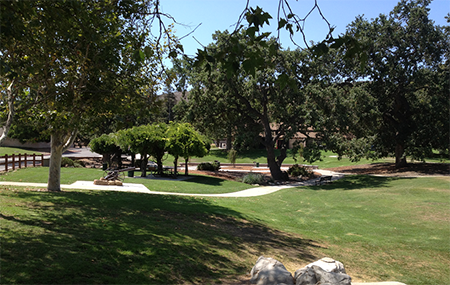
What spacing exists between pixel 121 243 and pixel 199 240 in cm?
207

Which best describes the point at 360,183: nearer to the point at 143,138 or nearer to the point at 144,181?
the point at 144,181

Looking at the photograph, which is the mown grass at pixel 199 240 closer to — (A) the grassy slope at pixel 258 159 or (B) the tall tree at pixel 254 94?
(B) the tall tree at pixel 254 94

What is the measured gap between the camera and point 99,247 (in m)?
6.71

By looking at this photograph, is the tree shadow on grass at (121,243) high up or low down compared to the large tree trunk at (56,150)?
down

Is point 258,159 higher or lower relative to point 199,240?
higher

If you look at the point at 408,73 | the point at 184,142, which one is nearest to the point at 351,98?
the point at 408,73

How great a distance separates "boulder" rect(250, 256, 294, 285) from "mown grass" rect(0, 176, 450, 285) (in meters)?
0.49

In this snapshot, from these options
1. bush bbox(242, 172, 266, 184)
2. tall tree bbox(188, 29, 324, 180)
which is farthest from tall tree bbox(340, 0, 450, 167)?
bush bbox(242, 172, 266, 184)

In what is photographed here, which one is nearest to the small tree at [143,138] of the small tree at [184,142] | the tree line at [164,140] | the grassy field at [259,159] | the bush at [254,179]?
the tree line at [164,140]

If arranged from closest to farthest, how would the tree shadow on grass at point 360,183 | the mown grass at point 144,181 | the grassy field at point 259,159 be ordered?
the mown grass at point 144,181 → the tree shadow on grass at point 360,183 → the grassy field at point 259,159

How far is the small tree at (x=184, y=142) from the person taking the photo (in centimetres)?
2286

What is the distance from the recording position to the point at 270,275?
6.02 m

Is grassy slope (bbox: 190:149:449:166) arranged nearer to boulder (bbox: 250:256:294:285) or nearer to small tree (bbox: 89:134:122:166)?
small tree (bbox: 89:134:122:166)

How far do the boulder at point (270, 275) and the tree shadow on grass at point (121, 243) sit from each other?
68 cm
